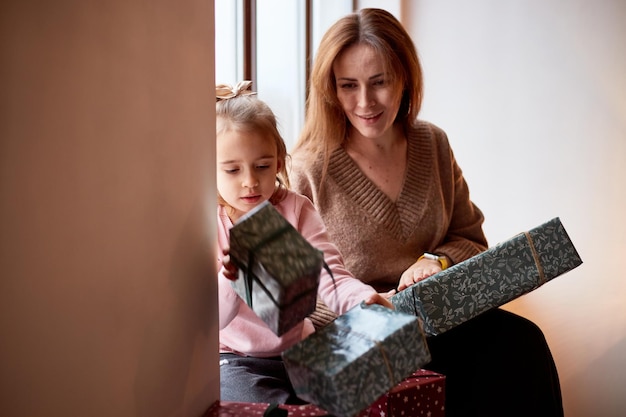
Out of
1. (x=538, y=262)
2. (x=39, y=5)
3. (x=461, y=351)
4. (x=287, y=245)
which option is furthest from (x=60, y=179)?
(x=461, y=351)

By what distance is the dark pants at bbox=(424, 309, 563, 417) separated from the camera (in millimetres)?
1743

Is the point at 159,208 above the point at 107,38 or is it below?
below

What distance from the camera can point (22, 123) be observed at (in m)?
0.76

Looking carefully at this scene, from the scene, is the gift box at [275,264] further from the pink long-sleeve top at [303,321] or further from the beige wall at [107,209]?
the pink long-sleeve top at [303,321]

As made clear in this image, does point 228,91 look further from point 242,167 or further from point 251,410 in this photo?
point 251,410

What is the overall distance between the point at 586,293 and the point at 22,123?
253 cm

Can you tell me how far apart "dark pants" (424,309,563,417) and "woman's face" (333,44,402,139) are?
0.59m

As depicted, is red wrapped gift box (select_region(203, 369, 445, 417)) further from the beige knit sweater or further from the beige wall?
the beige knit sweater

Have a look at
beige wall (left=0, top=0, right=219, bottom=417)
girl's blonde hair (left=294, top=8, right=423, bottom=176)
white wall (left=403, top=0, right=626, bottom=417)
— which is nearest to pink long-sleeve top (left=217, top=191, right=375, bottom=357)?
beige wall (left=0, top=0, right=219, bottom=417)

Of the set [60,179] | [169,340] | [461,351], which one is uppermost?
[60,179]

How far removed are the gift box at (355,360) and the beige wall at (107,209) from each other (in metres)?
0.22

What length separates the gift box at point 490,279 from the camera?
1385 mm

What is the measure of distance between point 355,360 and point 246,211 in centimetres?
58

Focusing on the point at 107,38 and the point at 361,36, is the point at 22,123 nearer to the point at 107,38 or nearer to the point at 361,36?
the point at 107,38
